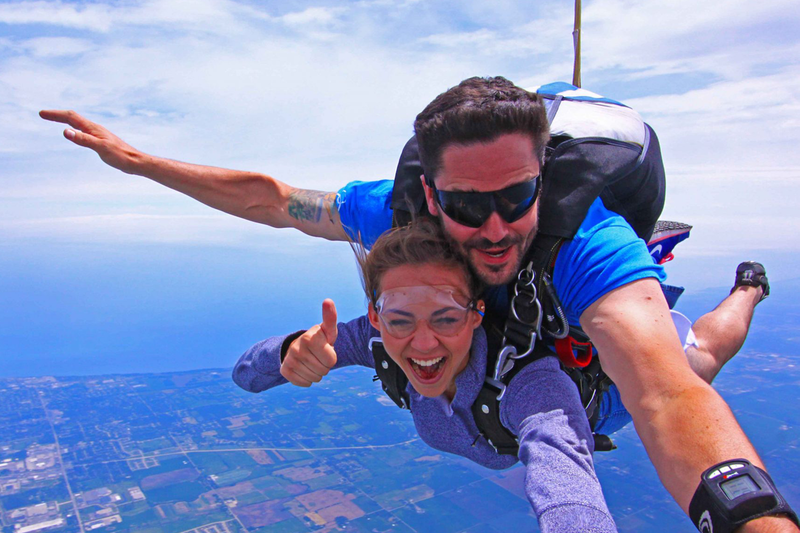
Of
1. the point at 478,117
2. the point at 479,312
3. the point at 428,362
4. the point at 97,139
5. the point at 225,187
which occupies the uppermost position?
the point at 97,139

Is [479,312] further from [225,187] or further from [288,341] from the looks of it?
[225,187]

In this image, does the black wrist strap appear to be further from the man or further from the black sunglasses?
the black sunglasses

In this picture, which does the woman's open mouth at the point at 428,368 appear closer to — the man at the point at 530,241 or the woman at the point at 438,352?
the woman at the point at 438,352

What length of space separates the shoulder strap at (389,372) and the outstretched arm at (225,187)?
0.96 metres

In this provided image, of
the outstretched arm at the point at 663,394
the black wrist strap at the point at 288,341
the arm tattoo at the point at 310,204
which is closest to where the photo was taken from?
the outstretched arm at the point at 663,394

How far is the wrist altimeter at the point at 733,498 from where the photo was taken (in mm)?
1358

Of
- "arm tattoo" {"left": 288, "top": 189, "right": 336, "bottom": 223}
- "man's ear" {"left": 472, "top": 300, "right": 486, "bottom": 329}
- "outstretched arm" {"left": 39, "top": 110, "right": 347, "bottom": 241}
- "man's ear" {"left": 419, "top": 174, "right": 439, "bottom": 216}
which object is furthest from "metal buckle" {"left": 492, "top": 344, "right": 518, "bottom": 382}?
"arm tattoo" {"left": 288, "top": 189, "right": 336, "bottom": 223}

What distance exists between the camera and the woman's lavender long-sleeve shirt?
1.68 metres

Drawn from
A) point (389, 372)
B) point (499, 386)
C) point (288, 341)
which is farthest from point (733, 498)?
point (288, 341)

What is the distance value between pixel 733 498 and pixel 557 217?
1300 mm

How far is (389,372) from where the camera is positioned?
2885 millimetres

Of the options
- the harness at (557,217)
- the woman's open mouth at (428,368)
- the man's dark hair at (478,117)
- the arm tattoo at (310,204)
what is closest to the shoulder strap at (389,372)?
the harness at (557,217)

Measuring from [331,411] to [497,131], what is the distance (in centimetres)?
4213

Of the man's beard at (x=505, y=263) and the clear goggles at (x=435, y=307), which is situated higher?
the man's beard at (x=505, y=263)
